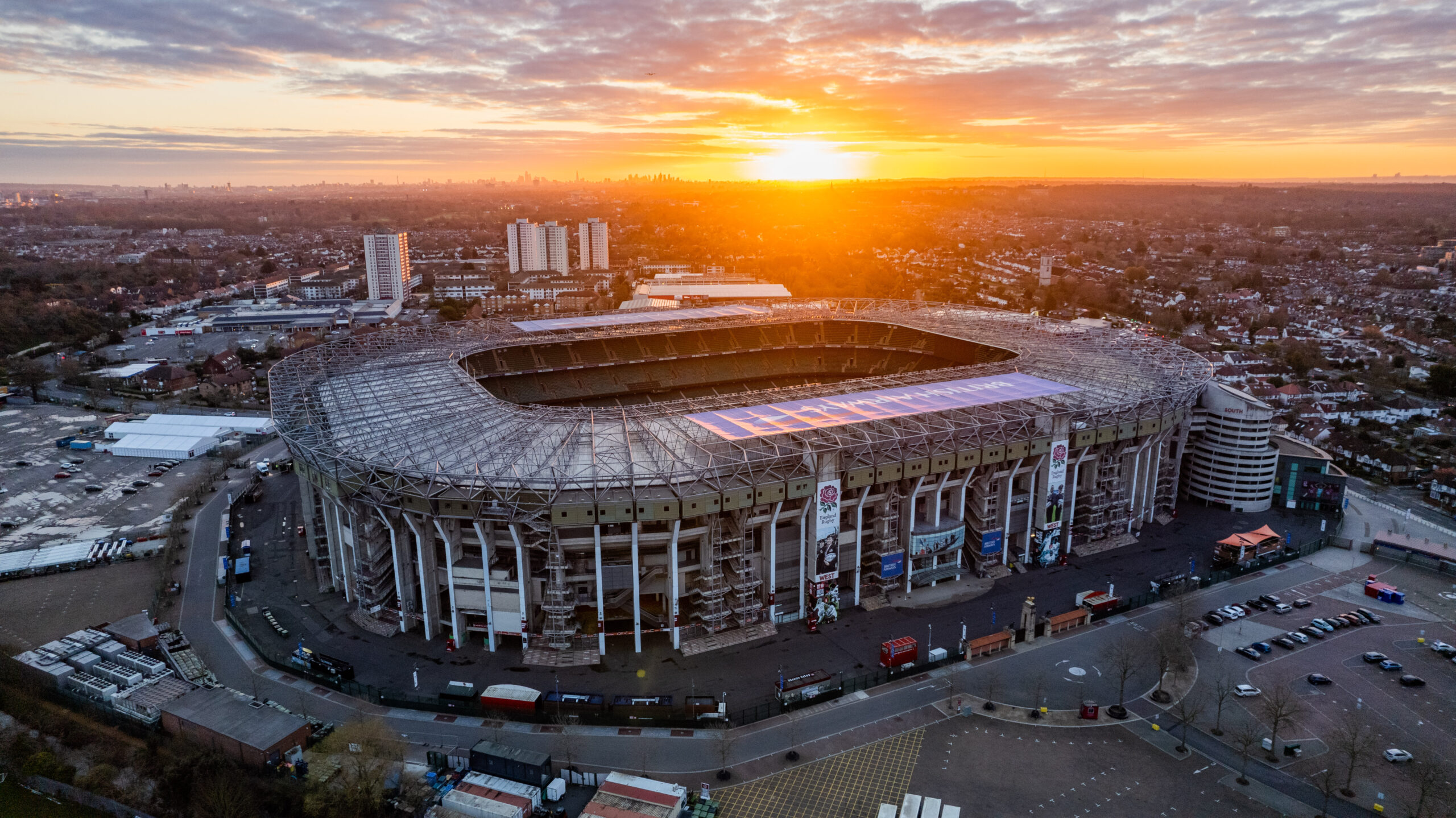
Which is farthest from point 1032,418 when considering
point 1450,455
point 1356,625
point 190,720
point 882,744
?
point 1450,455

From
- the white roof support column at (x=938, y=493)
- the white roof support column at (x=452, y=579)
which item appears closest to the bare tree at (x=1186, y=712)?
the white roof support column at (x=938, y=493)

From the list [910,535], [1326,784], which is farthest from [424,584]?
[1326,784]

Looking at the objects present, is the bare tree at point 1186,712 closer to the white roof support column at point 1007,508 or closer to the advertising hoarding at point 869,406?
the white roof support column at point 1007,508

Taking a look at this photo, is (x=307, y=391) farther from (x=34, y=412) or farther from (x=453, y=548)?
(x=34, y=412)

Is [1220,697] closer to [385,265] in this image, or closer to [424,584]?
[424,584]

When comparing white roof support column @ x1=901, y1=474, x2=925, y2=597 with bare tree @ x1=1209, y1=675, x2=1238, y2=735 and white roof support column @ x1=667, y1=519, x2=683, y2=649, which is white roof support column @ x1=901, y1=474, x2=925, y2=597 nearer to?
white roof support column @ x1=667, y1=519, x2=683, y2=649

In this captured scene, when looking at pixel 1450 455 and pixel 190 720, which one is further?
pixel 1450 455
